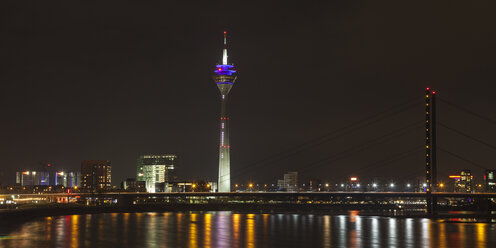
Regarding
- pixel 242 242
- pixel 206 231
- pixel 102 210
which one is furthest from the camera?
pixel 102 210

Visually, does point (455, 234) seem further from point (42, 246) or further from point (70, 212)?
point (70, 212)

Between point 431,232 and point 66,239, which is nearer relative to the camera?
point 66,239

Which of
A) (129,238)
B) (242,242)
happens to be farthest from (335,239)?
(129,238)

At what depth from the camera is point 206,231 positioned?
6106 cm

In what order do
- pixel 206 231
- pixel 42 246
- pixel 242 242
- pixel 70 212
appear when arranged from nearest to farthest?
pixel 42 246, pixel 242 242, pixel 206 231, pixel 70 212

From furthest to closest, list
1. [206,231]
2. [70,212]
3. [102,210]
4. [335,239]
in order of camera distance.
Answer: [102,210] < [70,212] < [206,231] < [335,239]

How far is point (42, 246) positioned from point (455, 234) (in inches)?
1518

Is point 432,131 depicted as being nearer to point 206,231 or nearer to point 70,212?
point 206,231

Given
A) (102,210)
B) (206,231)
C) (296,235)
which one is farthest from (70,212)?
(296,235)

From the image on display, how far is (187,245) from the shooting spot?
45.8 meters

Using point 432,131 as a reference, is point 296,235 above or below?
below

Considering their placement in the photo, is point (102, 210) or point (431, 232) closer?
point (431, 232)

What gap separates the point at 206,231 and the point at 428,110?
60.3 metres

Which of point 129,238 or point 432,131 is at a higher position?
point 432,131
